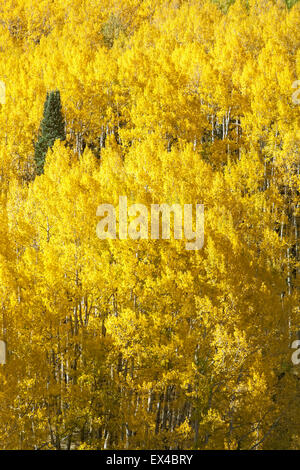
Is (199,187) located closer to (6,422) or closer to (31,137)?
(31,137)

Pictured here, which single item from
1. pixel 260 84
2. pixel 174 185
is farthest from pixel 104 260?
pixel 260 84

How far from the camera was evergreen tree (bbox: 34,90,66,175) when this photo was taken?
41.1m

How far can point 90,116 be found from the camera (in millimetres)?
47844

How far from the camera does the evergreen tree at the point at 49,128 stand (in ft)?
135

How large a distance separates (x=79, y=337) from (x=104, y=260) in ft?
11.2

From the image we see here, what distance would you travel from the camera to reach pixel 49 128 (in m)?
42.0

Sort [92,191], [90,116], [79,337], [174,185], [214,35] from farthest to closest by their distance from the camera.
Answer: [214,35]
[90,116]
[174,185]
[92,191]
[79,337]

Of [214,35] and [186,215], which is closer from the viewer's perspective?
[186,215]

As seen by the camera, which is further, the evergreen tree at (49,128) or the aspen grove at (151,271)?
the evergreen tree at (49,128)

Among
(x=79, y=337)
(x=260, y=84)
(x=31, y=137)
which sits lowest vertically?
(x=79, y=337)

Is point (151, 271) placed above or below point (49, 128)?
below

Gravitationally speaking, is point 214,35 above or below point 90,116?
above

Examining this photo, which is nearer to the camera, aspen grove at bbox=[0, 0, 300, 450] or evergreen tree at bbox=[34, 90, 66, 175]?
aspen grove at bbox=[0, 0, 300, 450]

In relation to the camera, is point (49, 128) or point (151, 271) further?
point (49, 128)
